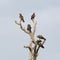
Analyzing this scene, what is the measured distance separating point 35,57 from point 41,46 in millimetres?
615

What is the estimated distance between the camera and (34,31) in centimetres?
991

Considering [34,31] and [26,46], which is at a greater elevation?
[34,31]

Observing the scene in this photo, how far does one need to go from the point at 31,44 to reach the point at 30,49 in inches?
10.3

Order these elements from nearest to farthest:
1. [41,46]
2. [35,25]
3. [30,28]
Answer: [41,46], [30,28], [35,25]

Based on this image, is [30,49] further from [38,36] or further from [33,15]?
[33,15]

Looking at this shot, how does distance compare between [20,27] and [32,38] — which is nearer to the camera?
[32,38]

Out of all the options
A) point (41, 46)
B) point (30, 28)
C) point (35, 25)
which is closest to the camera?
point (41, 46)

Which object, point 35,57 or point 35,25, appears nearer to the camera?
point 35,57

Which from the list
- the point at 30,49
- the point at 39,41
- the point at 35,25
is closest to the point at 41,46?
the point at 39,41

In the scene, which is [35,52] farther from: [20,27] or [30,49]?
[20,27]

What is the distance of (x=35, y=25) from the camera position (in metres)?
10.2

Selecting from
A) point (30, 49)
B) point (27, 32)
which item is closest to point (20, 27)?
point (27, 32)

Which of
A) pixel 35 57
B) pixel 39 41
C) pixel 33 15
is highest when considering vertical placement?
pixel 33 15

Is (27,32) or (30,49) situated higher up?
(27,32)
